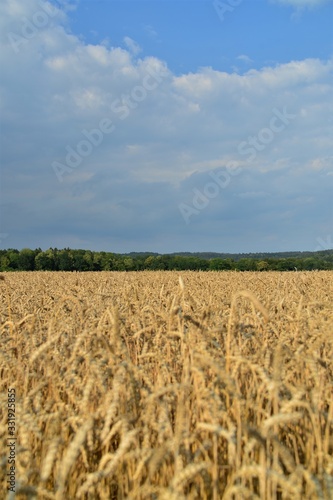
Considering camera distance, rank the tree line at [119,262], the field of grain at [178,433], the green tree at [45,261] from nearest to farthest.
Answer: the field of grain at [178,433] → the tree line at [119,262] → the green tree at [45,261]

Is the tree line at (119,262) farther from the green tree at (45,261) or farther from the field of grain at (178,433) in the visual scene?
the field of grain at (178,433)

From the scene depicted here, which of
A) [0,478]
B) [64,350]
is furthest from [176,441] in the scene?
[64,350]

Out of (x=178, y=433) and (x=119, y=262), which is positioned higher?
Answer: (x=119, y=262)

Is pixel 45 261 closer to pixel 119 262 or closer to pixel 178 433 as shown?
pixel 119 262

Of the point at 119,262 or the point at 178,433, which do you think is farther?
the point at 119,262

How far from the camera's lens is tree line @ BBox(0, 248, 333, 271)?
45.4 metres

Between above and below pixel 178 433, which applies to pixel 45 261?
above

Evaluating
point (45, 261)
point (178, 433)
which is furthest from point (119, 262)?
point (178, 433)

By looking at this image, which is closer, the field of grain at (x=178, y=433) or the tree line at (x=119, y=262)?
the field of grain at (x=178, y=433)

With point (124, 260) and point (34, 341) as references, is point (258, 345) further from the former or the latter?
point (124, 260)

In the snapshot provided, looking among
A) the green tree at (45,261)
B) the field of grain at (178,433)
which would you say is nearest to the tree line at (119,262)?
the green tree at (45,261)

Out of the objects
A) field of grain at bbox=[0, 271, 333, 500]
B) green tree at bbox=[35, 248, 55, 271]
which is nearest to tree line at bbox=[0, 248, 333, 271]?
green tree at bbox=[35, 248, 55, 271]

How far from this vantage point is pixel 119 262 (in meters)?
49.2

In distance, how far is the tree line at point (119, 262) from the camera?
45438mm
